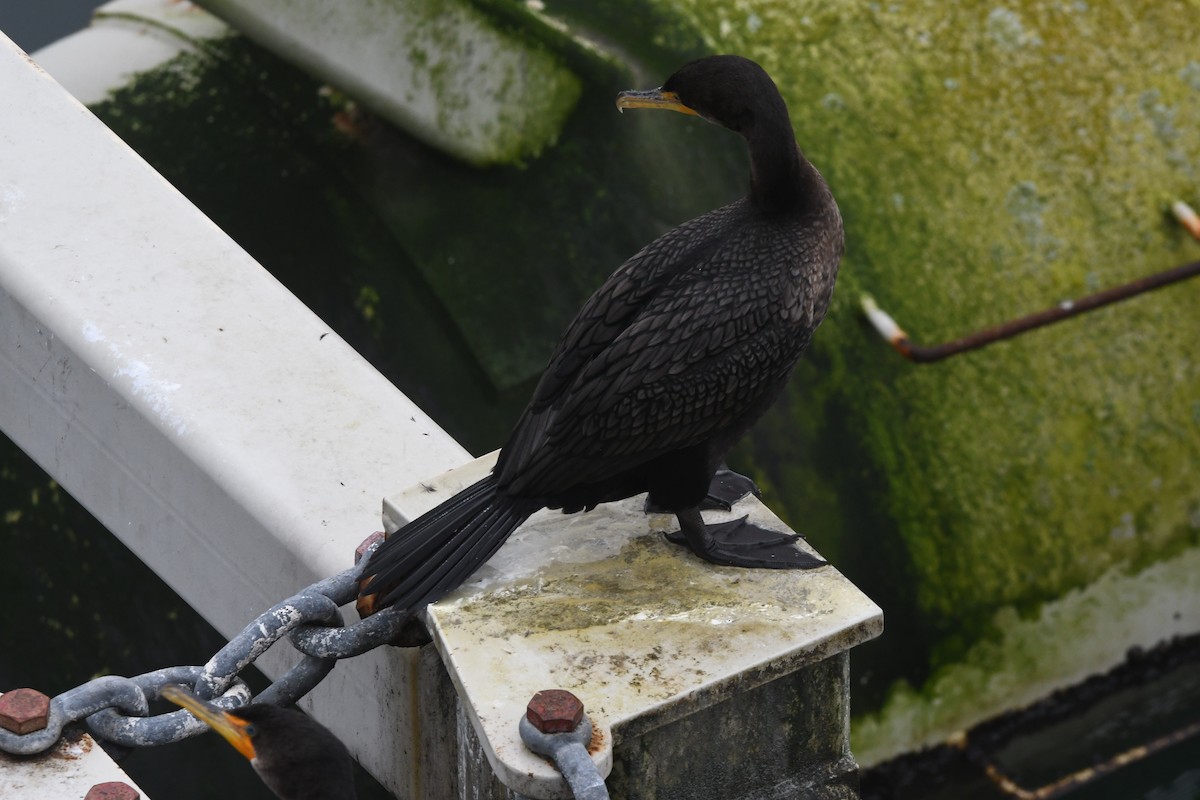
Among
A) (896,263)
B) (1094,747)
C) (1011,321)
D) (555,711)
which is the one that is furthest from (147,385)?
(1094,747)

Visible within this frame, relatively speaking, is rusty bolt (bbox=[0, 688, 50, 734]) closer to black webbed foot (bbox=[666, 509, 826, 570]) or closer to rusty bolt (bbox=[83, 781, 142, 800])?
rusty bolt (bbox=[83, 781, 142, 800])

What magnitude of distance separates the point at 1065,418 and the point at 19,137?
9.24 ft

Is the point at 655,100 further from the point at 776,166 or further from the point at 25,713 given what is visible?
the point at 25,713

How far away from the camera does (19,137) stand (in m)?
3.42

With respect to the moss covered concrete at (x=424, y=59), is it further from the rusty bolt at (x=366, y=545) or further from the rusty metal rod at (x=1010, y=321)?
the rusty bolt at (x=366, y=545)

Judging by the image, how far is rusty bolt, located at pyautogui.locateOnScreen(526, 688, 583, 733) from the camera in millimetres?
2170

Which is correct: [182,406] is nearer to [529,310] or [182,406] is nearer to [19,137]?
[19,137]

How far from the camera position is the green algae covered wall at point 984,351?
4.64m

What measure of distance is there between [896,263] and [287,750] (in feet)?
9.17

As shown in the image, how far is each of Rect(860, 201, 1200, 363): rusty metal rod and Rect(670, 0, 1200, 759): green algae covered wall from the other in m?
0.08

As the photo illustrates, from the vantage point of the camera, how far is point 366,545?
8.70 feet

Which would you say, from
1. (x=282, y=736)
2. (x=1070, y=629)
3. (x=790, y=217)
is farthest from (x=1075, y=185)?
(x=282, y=736)

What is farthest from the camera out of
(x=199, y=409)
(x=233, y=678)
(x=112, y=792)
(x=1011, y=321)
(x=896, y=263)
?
(x=896, y=263)

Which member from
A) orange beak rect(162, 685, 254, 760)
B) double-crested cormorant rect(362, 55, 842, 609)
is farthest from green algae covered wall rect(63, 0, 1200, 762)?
orange beak rect(162, 685, 254, 760)
